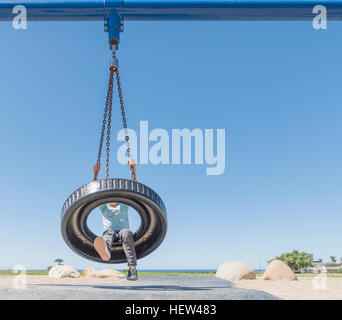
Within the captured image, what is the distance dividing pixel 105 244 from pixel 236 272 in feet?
28.4

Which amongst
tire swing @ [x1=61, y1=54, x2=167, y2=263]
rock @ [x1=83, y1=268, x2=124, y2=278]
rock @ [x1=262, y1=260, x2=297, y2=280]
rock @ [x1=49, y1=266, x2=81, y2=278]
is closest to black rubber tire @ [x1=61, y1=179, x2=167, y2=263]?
tire swing @ [x1=61, y1=54, x2=167, y2=263]

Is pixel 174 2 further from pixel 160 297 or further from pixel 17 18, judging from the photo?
pixel 160 297

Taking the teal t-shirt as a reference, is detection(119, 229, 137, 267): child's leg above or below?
below

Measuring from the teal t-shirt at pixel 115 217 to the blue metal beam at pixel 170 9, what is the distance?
10.7 feet

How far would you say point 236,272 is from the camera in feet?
45.6

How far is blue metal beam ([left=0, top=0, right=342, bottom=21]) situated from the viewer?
6.30 meters

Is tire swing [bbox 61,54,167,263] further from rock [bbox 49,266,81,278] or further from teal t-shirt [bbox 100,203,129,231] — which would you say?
rock [bbox 49,266,81,278]

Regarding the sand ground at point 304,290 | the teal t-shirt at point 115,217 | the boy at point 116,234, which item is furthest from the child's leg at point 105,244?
the sand ground at point 304,290

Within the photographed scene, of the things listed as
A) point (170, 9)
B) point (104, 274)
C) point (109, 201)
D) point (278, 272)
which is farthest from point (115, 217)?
point (278, 272)

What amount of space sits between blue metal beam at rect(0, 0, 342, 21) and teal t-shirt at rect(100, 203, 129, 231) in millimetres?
3266
